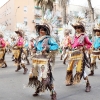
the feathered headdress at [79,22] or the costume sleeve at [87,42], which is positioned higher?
the feathered headdress at [79,22]

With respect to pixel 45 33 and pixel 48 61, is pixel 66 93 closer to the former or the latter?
pixel 48 61

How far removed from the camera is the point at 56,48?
525 centimetres

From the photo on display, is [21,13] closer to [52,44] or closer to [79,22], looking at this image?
[79,22]

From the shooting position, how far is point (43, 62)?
5.18 meters

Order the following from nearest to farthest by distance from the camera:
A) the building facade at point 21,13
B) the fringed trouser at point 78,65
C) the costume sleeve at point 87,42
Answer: the fringed trouser at point 78,65 → the costume sleeve at point 87,42 → the building facade at point 21,13

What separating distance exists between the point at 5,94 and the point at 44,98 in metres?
0.99

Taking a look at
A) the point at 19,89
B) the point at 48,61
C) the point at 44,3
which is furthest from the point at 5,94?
the point at 44,3

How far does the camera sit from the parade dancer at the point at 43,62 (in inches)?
202

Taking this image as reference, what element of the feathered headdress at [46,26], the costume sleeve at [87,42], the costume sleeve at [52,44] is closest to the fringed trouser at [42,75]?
the costume sleeve at [52,44]

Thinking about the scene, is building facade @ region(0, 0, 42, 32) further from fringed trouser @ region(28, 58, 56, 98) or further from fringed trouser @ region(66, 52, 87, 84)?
fringed trouser @ region(28, 58, 56, 98)

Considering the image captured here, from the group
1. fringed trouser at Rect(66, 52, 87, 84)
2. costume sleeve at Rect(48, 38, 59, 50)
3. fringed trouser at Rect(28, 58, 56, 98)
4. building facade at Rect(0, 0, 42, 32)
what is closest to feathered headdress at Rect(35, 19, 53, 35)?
costume sleeve at Rect(48, 38, 59, 50)

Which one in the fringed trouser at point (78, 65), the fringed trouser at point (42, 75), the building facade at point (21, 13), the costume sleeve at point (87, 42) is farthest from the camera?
the building facade at point (21, 13)

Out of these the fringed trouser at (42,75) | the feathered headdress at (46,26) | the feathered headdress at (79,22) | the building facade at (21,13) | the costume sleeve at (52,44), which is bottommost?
the fringed trouser at (42,75)

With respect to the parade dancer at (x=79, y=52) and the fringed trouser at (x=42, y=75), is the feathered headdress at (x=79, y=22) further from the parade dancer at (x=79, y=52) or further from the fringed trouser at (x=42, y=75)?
the fringed trouser at (x=42, y=75)
